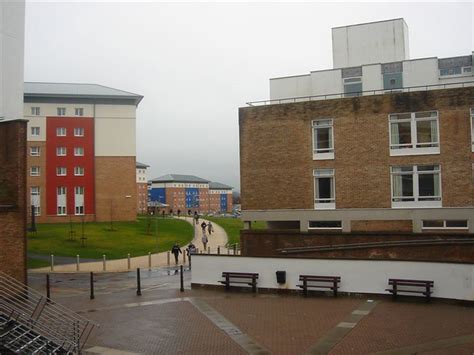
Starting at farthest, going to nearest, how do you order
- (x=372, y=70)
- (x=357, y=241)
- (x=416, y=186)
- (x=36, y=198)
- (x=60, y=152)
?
(x=60, y=152), (x=36, y=198), (x=372, y=70), (x=416, y=186), (x=357, y=241)

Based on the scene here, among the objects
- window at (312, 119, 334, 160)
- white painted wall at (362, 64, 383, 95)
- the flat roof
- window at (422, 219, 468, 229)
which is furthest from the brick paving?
the flat roof

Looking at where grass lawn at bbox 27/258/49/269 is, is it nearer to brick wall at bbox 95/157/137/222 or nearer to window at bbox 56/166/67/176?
brick wall at bbox 95/157/137/222

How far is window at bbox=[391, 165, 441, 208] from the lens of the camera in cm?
2623

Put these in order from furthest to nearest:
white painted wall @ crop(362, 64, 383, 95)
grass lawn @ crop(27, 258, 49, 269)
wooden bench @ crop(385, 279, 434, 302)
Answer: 1. grass lawn @ crop(27, 258, 49, 269)
2. white painted wall @ crop(362, 64, 383, 95)
3. wooden bench @ crop(385, 279, 434, 302)

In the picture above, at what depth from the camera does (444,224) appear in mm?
26062

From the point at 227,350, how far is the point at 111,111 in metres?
53.9

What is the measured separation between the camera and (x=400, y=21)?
33.6 metres

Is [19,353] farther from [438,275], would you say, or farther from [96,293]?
[438,275]

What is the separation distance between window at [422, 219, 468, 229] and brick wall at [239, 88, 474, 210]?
3.02ft

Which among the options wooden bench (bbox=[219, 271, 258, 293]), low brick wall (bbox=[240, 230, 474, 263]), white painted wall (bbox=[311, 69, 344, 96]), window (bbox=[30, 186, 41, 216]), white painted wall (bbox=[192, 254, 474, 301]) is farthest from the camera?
window (bbox=[30, 186, 41, 216])

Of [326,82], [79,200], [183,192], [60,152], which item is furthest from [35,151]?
[183,192]

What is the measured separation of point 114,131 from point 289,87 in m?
33.1

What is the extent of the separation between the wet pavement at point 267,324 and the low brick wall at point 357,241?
4.39 m

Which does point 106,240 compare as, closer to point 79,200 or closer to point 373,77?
point 79,200
